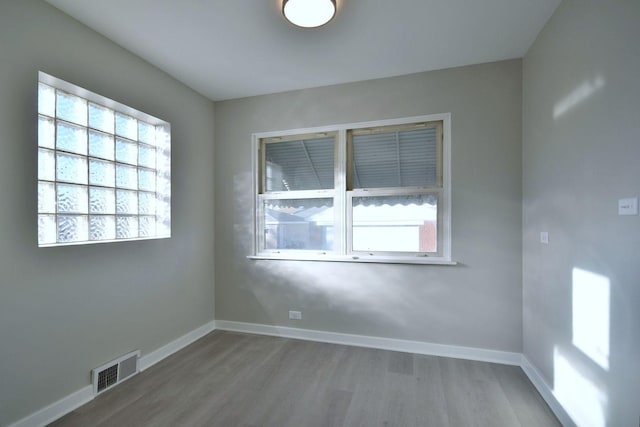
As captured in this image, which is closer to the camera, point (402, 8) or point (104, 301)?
point (402, 8)

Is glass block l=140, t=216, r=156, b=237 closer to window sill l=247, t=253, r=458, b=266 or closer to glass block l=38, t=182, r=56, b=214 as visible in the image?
glass block l=38, t=182, r=56, b=214

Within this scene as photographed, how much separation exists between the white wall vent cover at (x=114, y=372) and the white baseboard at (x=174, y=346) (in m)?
0.10

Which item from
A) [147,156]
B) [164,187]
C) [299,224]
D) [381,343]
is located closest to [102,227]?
[164,187]

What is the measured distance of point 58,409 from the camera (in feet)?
6.18

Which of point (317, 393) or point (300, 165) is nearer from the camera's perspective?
point (317, 393)

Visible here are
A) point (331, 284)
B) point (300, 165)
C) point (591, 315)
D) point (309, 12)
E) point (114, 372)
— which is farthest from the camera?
point (300, 165)

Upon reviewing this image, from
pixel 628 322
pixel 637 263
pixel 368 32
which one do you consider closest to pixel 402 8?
pixel 368 32

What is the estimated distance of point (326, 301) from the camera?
10.1 ft

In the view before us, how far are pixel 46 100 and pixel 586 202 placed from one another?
135 inches

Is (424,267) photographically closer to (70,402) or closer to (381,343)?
(381,343)

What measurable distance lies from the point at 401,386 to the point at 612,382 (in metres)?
1.27

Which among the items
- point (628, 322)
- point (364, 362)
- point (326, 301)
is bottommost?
point (364, 362)

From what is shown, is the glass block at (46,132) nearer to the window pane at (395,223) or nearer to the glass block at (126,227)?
the glass block at (126,227)

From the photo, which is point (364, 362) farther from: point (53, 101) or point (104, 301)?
point (53, 101)
